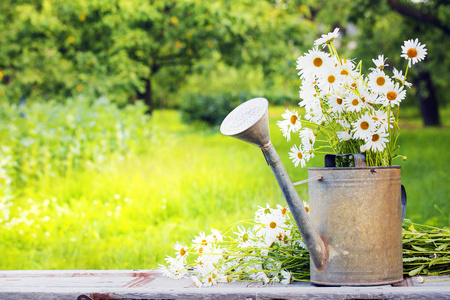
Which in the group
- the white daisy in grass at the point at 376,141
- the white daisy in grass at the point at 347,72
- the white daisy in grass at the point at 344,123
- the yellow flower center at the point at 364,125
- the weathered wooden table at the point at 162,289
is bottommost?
the weathered wooden table at the point at 162,289

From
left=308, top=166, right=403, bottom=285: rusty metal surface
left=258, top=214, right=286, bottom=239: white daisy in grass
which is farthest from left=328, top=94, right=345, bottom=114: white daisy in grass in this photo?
left=258, top=214, right=286, bottom=239: white daisy in grass

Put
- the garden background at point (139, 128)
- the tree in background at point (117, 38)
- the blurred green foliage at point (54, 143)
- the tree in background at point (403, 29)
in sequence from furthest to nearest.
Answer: the tree in background at point (117, 38) → the tree in background at point (403, 29) → the blurred green foliage at point (54, 143) → the garden background at point (139, 128)

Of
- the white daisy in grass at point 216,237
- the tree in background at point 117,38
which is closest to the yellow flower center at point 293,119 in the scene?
the white daisy in grass at point 216,237

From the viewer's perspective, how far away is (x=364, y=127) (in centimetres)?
175

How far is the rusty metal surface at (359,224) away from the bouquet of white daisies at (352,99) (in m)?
0.11

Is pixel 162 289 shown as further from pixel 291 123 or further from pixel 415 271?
pixel 415 271

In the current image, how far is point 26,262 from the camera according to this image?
3.59 meters

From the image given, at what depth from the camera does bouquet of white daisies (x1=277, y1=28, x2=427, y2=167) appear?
176cm

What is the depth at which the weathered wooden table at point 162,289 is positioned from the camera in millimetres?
1597

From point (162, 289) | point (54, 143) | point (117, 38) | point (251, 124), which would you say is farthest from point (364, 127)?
point (117, 38)

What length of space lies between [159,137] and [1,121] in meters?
2.72

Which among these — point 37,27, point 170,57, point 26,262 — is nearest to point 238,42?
point 170,57

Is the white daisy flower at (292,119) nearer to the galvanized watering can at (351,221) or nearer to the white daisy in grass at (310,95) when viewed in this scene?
the white daisy in grass at (310,95)

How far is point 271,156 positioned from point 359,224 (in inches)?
14.7
